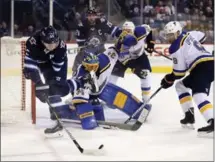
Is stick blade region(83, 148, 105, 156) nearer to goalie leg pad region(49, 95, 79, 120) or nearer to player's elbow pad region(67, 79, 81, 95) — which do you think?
goalie leg pad region(49, 95, 79, 120)

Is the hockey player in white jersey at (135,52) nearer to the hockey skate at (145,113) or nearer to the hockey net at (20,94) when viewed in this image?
the hockey skate at (145,113)

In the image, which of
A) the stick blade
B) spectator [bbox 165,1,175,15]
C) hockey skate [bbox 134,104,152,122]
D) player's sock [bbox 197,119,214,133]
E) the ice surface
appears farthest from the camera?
spectator [bbox 165,1,175,15]

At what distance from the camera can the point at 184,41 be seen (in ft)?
8.01

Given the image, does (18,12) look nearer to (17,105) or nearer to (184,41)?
(17,105)

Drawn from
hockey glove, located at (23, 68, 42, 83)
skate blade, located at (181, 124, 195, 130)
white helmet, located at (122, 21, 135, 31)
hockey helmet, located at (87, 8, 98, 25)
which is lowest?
skate blade, located at (181, 124, 195, 130)

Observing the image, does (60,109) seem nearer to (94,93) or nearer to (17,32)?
(94,93)

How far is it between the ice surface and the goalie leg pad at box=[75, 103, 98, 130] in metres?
0.08

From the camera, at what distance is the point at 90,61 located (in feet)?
7.96

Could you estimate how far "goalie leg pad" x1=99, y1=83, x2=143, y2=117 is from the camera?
267 centimetres

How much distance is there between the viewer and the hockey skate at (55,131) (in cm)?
219

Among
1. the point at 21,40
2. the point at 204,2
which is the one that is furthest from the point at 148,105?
the point at 21,40

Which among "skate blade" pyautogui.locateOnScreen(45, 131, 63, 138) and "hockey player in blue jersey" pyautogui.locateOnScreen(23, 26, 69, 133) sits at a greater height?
"hockey player in blue jersey" pyautogui.locateOnScreen(23, 26, 69, 133)

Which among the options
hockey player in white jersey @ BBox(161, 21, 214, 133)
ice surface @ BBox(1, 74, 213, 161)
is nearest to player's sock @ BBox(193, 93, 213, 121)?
hockey player in white jersey @ BBox(161, 21, 214, 133)

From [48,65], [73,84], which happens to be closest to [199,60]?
[73,84]
